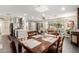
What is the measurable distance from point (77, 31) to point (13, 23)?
4.07 feet

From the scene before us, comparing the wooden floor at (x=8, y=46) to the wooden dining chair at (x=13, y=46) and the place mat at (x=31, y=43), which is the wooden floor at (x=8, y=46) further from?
the place mat at (x=31, y=43)

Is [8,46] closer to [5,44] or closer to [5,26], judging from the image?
[5,44]

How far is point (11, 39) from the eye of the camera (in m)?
2.15

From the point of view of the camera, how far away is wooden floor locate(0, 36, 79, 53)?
2121 millimetres

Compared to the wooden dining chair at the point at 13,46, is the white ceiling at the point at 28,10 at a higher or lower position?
higher

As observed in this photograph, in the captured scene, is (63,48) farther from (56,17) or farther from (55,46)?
(56,17)

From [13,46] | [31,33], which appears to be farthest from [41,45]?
[13,46]

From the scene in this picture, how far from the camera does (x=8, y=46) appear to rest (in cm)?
213

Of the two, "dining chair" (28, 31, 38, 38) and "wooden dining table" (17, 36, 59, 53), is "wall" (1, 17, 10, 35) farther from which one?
"dining chair" (28, 31, 38, 38)

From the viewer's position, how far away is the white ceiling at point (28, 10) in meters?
2.11

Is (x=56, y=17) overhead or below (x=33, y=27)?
overhead

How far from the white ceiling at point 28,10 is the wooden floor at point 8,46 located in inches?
19.7

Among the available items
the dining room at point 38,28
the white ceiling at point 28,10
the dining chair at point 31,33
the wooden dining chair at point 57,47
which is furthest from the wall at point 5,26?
the wooden dining chair at point 57,47
